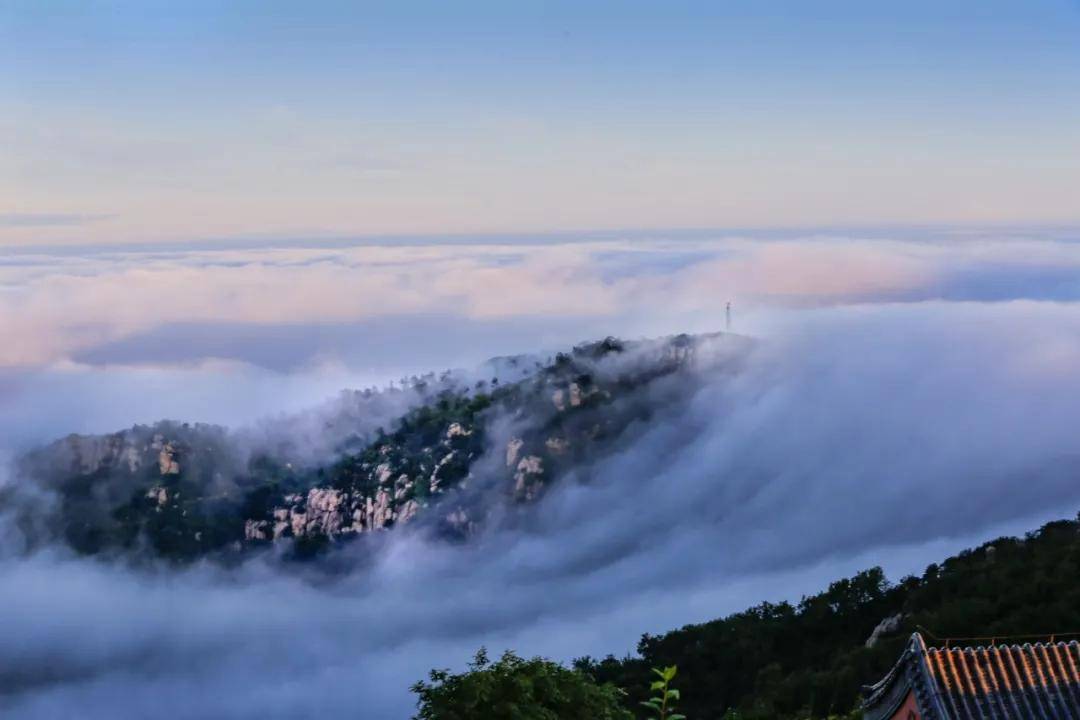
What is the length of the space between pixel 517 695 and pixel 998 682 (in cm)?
2917

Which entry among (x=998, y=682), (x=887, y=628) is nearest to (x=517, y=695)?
(x=998, y=682)

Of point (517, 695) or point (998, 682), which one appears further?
point (517, 695)

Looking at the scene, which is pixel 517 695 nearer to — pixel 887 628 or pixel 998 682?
pixel 998 682

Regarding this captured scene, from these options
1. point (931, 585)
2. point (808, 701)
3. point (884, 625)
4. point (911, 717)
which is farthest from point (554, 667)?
point (931, 585)

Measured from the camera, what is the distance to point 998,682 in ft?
113

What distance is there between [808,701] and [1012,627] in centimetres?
1489

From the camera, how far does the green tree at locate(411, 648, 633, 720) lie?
59375 mm

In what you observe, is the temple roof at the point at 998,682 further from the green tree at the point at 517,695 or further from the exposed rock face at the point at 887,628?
the exposed rock face at the point at 887,628

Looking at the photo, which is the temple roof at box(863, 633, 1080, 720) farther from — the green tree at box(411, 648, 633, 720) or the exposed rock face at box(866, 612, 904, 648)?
the exposed rock face at box(866, 612, 904, 648)

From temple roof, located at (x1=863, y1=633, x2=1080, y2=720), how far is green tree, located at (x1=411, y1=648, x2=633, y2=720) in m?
26.0

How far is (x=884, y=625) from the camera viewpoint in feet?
402

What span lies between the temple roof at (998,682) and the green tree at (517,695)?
2598cm

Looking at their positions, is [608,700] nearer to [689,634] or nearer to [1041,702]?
[1041,702]

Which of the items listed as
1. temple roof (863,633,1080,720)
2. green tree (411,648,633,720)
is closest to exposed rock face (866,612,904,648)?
green tree (411,648,633,720)
